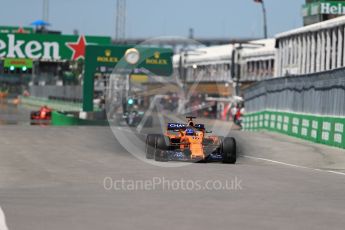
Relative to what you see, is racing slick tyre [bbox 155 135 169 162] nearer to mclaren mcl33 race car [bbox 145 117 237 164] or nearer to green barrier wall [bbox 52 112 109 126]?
mclaren mcl33 race car [bbox 145 117 237 164]

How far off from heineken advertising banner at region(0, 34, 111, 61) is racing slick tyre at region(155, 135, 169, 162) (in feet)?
112

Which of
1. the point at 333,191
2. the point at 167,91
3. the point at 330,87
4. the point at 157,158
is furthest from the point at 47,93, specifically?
the point at 333,191

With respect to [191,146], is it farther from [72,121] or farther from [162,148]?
[72,121]

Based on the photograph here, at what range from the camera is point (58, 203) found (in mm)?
10250

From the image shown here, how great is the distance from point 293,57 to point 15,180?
32.7 meters

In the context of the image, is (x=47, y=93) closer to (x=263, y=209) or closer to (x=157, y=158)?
(x=157, y=158)

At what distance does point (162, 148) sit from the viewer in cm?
1738

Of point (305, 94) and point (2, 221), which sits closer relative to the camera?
point (2, 221)

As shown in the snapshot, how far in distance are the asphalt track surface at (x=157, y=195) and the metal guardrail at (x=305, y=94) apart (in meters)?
5.66

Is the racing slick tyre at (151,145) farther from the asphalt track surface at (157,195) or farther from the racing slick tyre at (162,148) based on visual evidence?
the asphalt track surface at (157,195)

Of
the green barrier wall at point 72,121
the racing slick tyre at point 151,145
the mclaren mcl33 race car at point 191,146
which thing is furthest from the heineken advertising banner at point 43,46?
the mclaren mcl33 race car at point 191,146

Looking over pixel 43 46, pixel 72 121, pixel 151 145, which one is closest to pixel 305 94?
pixel 151 145

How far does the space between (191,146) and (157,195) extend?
5.90 metres

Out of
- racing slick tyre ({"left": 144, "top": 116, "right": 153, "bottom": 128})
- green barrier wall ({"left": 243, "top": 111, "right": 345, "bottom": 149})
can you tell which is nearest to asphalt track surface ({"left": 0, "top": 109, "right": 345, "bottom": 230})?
green barrier wall ({"left": 243, "top": 111, "right": 345, "bottom": 149})
